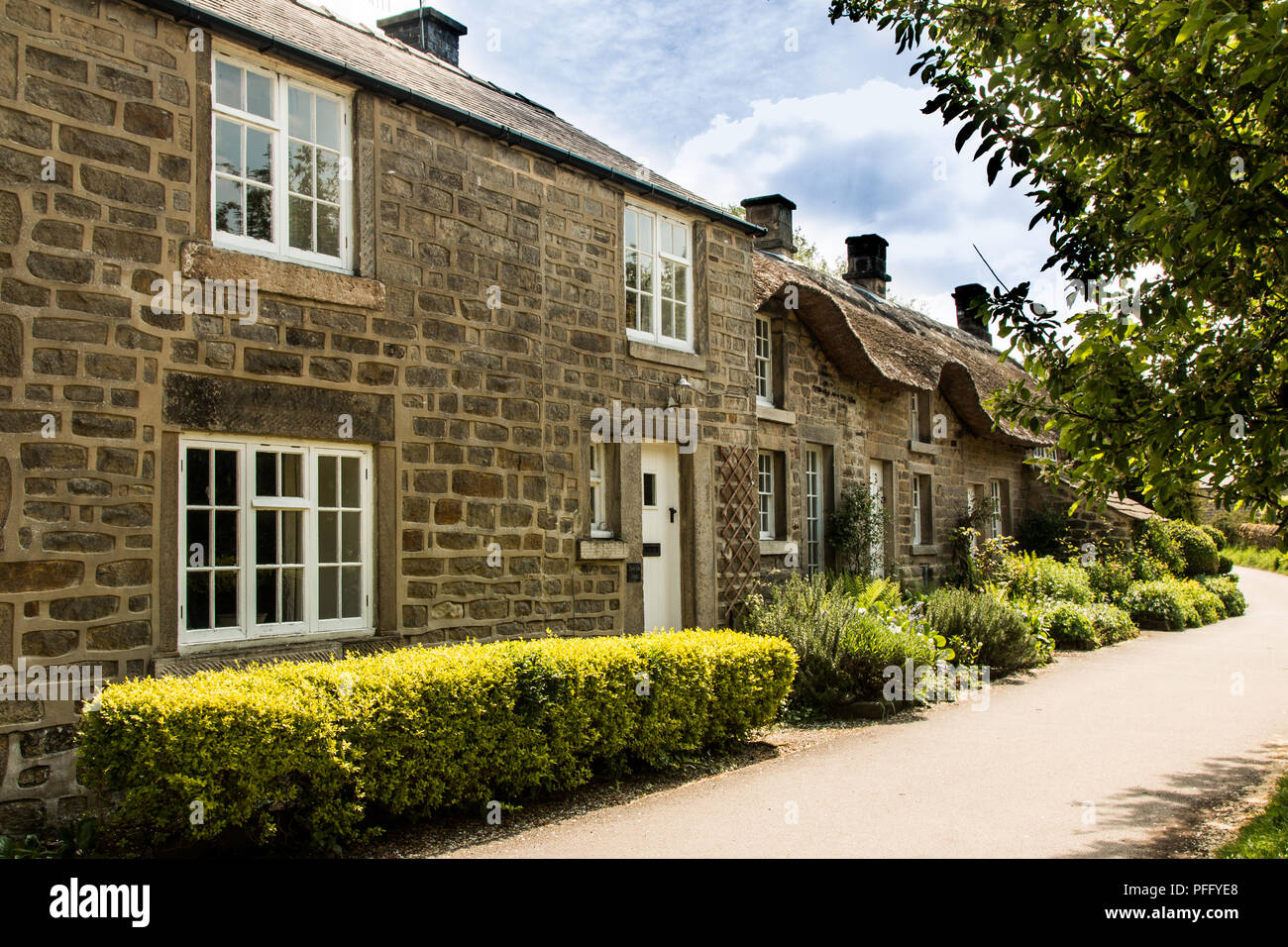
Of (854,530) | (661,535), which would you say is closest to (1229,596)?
(854,530)

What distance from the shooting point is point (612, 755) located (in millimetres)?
7668

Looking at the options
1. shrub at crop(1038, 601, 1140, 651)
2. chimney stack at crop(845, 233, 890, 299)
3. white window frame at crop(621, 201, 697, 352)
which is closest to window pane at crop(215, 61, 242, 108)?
white window frame at crop(621, 201, 697, 352)

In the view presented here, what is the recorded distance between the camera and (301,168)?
25.6 feet

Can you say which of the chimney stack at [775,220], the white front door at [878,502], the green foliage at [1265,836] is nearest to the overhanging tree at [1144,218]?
the green foliage at [1265,836]

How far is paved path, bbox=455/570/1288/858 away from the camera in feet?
20.0

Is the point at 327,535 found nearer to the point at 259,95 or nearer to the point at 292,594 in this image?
the point at 292,594

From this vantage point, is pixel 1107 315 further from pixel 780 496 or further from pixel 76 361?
pixel 780 496

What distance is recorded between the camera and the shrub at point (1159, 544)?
2336 centimetres

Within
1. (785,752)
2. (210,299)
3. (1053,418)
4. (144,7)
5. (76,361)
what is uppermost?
(144,7)

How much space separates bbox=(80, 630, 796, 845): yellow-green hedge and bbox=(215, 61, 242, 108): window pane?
4.01 meters

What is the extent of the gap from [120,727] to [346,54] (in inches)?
221

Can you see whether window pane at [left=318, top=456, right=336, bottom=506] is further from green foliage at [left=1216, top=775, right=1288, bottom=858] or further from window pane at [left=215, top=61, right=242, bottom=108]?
green foliage at [left=1216, top=775, right=1288, bottom=858]

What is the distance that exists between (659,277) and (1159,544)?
1734 cm

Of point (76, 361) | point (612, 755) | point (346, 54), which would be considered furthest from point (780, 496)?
point (76, 361)
